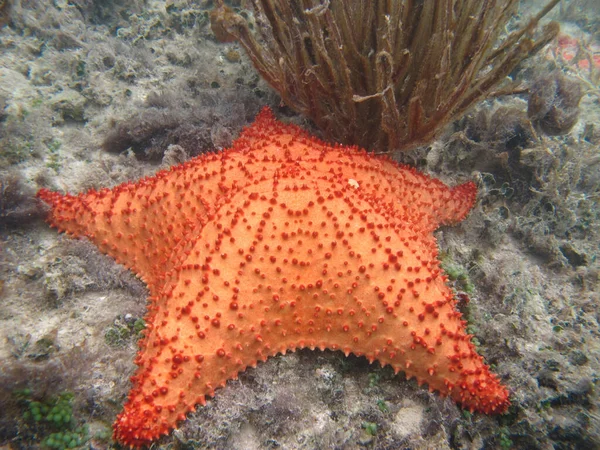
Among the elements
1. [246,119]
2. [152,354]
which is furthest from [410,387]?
[246,119]

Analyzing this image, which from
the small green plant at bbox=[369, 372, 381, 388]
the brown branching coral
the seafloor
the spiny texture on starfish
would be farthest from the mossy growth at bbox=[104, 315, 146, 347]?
the brown branching coral

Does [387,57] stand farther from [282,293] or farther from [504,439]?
[504,439]

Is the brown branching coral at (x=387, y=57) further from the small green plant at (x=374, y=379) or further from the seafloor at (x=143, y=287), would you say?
the small green plant at (x=374, y=379)

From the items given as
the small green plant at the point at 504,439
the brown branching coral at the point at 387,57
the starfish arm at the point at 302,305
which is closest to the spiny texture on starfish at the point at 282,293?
the starfish arm at the point at 302,305

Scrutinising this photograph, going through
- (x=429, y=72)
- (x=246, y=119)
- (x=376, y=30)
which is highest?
(x=376, y=30)

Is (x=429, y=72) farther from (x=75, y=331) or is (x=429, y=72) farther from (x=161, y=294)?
(x=75, y=331)

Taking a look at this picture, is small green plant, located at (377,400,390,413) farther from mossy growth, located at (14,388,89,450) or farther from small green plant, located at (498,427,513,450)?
mossy growth, located at (14,388,89,450)
